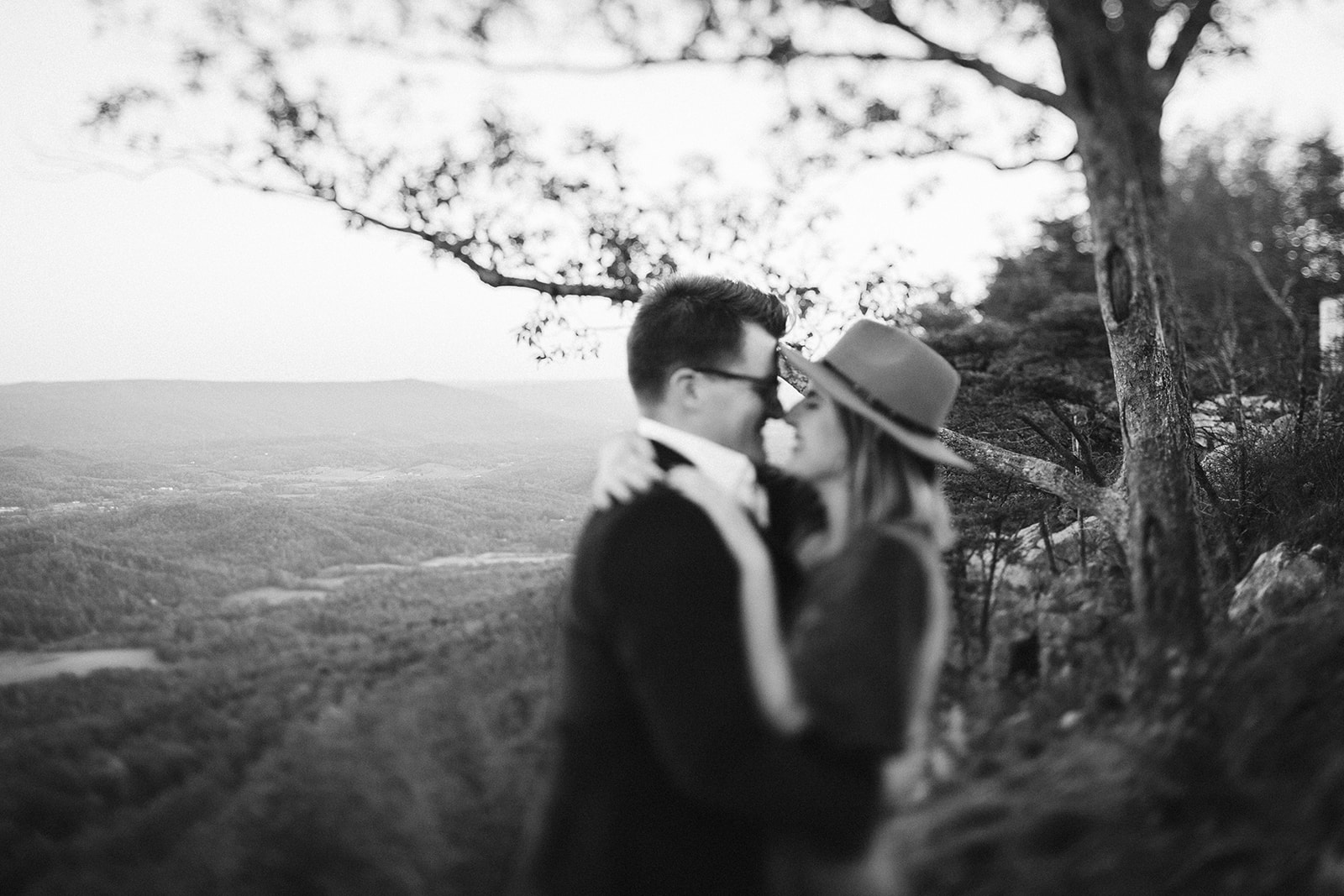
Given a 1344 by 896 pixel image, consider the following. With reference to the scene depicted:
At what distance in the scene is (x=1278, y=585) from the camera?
3.92m

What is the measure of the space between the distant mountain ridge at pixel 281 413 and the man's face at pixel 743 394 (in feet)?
29.0

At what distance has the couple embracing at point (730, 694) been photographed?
116 cm

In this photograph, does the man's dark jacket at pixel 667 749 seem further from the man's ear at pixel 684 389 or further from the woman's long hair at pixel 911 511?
the man's ear at pixel 684 389

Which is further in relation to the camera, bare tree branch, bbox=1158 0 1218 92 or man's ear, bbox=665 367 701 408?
bare tree branch, bbox=1158 0 1218 92

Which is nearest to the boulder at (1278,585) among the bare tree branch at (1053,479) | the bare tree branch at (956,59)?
the bare tree branch at (1053,479)

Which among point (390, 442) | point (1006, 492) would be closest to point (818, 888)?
point (1006, 492)

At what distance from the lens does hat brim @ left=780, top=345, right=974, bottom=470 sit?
168 centimetres

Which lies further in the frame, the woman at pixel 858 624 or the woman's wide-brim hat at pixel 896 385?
the woman's wide-brim hat at pixel 896 385

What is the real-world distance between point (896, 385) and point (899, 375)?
0.03 metres

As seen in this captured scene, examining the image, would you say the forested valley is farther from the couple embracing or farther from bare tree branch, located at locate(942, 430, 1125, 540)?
the couple embracing

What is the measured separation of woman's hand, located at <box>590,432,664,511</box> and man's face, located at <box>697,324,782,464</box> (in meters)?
0.23

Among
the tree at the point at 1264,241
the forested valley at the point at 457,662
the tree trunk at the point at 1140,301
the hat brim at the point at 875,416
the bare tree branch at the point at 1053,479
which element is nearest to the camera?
the hat brim at the point at 875,416

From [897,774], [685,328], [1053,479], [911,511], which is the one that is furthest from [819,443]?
[1053,479]

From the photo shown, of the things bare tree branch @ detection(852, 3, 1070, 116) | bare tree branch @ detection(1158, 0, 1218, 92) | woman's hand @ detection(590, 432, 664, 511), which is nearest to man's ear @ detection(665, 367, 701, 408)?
woman's hand @ detection(590, 432, 664, 511)
